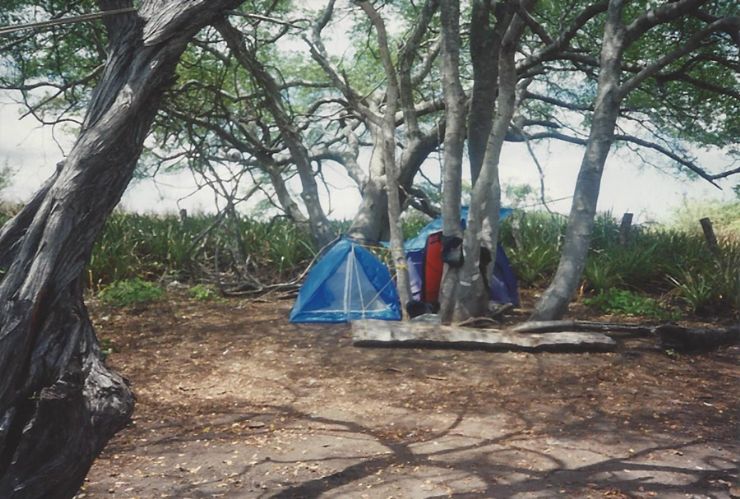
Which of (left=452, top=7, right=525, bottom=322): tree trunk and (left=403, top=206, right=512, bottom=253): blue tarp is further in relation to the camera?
(left=403, top=206, right=512, bottom=253): blue tarp

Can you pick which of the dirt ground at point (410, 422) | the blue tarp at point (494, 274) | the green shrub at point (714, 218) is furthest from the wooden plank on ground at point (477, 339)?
the green shrub at point (714, 218)

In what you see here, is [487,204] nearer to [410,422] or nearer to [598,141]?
[598,141]

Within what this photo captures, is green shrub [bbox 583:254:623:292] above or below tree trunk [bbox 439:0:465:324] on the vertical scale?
below

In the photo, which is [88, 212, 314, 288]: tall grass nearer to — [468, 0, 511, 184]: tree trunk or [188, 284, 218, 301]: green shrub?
[188, 284, 218, 301]: green shrub

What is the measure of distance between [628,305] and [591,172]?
127 inches

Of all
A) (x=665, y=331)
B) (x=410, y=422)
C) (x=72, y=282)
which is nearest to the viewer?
(x=72, y=282)

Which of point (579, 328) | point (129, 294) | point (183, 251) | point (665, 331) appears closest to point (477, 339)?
point (579, 328)

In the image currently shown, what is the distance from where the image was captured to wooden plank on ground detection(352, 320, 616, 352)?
6770mm

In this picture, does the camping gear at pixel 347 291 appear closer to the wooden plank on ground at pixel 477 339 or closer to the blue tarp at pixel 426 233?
the blue tarp at pixel 426 233

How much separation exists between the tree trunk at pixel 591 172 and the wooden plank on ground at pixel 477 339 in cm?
59

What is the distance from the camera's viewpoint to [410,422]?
15.7 ft

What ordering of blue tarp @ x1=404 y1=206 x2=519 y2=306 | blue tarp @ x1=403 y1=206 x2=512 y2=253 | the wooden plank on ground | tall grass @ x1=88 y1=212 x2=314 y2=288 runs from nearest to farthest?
1. the wooden plank on ground
2. blue tarp @ x1=404 y1=206 x2=519 y2=306
3. blue tarp @ x1=403 y1=206 x2=512 y2=253
4. tall grass @ x1=88 y1=212 x2=314 y2=288

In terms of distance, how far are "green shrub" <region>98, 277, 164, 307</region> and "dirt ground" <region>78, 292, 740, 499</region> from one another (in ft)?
6.81

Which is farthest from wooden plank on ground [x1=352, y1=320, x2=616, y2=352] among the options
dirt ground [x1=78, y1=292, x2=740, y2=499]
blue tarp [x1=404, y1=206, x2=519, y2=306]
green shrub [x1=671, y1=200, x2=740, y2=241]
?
green shrub [x1=671, y1=200, x2=740, y2=241]
